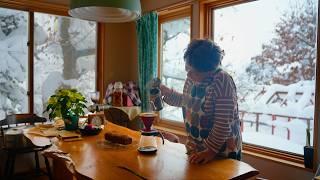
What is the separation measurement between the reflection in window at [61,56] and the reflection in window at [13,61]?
0.45 feet

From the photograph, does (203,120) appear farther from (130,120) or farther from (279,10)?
(130,120)

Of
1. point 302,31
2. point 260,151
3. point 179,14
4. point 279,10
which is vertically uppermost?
point 179,14

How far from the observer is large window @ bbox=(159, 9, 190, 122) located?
3834 millimetres

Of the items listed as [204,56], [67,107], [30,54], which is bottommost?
[67,107]

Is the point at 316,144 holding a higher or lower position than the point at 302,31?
lower

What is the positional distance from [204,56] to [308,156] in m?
1.42

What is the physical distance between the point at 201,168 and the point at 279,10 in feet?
6.58

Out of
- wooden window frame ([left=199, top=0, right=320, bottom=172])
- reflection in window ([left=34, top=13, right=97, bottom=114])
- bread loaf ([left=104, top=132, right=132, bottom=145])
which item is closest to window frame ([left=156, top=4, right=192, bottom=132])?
wooden window frame ([left=199, top=0, right=320, bottom=172])

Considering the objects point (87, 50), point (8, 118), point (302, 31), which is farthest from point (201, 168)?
point (87, 50)

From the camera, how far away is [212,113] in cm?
155

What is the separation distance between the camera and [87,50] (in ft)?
14.3

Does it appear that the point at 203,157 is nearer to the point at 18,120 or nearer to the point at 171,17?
the point at 18,120

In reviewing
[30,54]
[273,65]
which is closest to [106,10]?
[273,65]

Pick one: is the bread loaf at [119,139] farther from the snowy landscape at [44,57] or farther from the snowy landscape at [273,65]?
the snowy landscape at [44,57]
